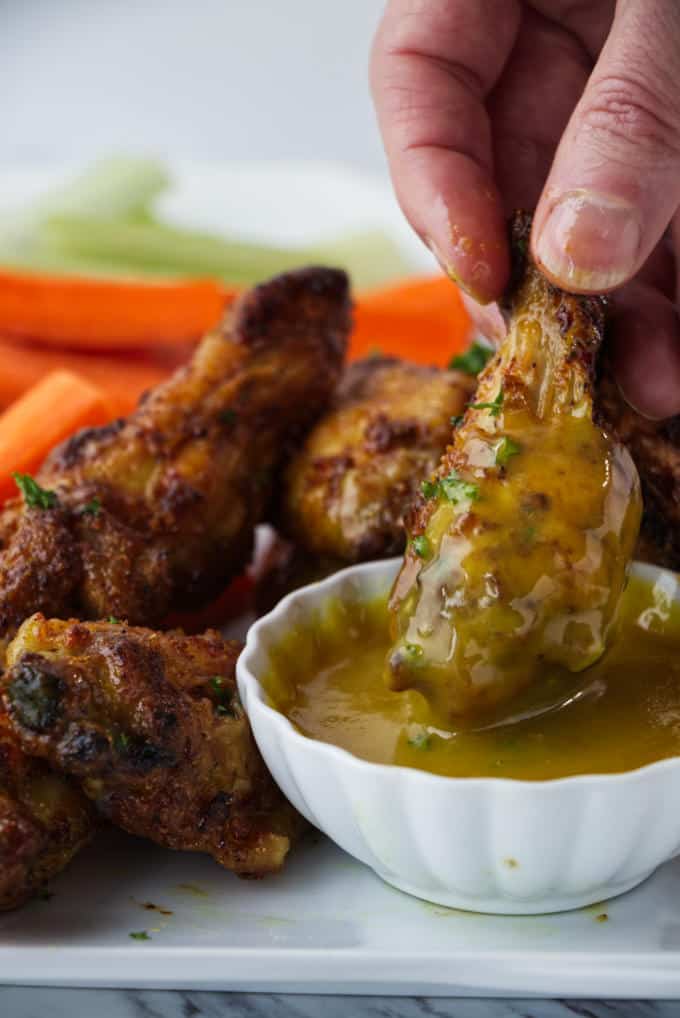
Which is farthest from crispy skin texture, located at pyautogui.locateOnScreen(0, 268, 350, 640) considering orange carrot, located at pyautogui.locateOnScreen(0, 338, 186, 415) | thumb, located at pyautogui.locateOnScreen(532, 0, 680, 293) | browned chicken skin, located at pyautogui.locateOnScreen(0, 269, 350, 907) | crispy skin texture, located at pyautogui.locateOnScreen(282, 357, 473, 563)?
orange carrot, located at pyautogui.locateOnScreen(0, 338, 186, 415)

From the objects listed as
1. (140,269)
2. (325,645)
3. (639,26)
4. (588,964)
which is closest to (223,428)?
(325,645)

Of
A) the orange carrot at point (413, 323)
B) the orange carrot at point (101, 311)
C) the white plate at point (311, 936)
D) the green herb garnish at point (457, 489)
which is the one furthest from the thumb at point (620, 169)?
the orange carrot at point (413, 323)

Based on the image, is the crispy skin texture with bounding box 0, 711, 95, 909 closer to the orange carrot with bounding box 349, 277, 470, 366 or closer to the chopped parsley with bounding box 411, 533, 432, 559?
the chopped parsley with bounding box 411, 533, 432, 559

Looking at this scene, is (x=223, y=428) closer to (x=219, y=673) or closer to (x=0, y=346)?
(x=219, y=673)

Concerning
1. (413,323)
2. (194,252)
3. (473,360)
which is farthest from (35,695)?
(194,252)

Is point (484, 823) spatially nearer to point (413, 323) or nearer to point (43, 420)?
point (43, 420)

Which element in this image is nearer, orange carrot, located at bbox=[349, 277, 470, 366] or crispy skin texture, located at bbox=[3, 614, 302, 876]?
crispy skin texture, located at bbox=[3, 614, 302, 876]
